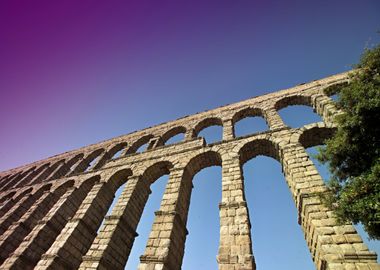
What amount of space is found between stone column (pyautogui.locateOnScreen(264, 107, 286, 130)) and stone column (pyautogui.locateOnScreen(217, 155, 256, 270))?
3.37 meters

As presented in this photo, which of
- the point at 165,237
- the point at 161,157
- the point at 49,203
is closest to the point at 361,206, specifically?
the point at 165,237

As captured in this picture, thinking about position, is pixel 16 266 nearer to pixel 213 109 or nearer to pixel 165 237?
pixel 165 237

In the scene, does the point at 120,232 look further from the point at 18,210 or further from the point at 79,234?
the point at 18,210

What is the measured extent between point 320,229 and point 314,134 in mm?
5320

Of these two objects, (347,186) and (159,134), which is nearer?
(347,186)

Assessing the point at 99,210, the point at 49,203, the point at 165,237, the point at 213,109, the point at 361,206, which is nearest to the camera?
the point at 361,206

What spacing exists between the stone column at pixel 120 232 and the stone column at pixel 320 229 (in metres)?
6.54

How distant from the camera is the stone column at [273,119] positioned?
11822 millimetres

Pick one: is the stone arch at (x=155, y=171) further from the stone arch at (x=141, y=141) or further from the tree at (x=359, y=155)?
the tree at (x=359, y=155)

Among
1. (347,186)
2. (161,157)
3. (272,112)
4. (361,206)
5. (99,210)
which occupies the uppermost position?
(272,112)

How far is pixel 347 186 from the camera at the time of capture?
623 centimetres

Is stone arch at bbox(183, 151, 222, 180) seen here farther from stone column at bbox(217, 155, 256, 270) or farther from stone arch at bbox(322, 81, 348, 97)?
stone arch at bbox(322, 81, 348, 97)

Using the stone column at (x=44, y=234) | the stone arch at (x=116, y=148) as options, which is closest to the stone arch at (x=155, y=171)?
the stone column at (x=44, y=234)

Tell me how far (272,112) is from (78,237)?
1140 cm
